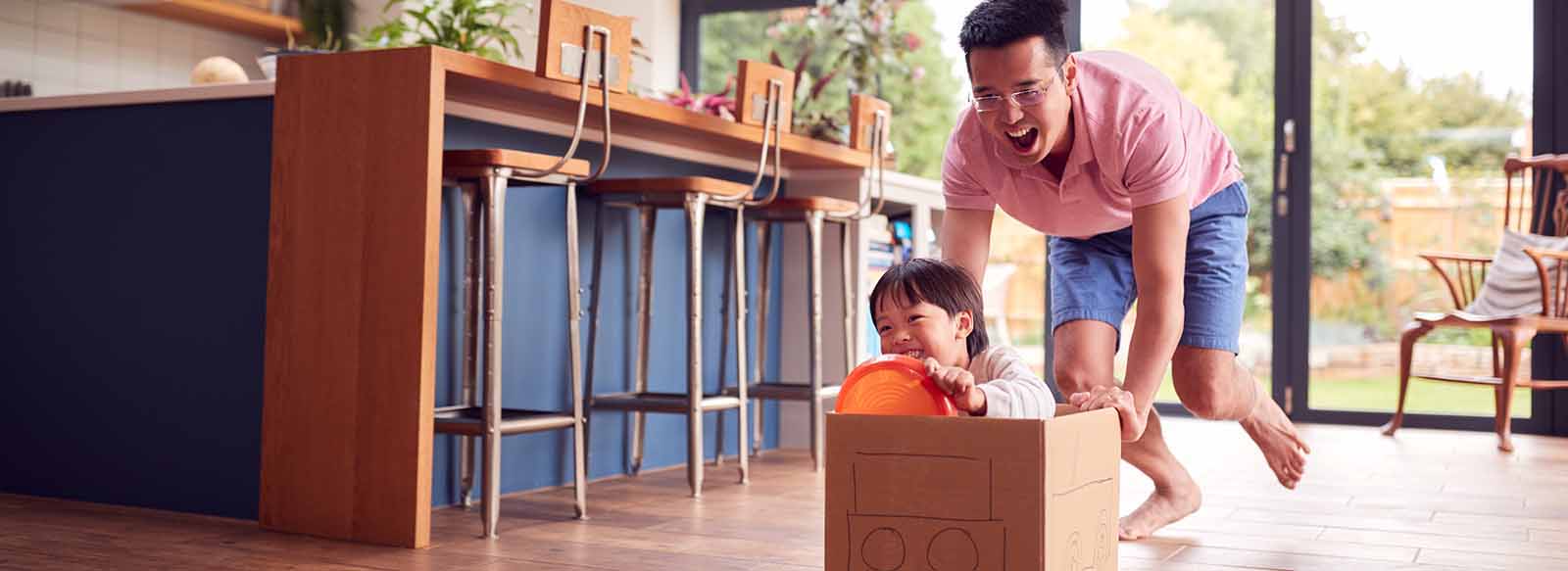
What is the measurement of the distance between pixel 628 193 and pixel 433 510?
870 mm

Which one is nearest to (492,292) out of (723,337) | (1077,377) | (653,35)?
(1077,377)

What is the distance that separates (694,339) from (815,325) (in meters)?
0.61

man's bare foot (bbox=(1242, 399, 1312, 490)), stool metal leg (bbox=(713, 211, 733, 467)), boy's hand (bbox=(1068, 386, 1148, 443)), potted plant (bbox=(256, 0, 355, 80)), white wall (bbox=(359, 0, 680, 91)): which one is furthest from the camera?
white wall (bbox=(359, 0, 680, 91))

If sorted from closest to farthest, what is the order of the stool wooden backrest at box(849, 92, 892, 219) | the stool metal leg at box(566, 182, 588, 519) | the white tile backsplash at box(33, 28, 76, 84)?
the stool metal leg at box(566, 182, 588, 519), the stool wooden backrest at box(849, 92, 892, 219), the white tile backsplash at box(33, 28, 76, 84)

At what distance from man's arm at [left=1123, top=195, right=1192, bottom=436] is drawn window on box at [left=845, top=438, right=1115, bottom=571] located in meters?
0.40

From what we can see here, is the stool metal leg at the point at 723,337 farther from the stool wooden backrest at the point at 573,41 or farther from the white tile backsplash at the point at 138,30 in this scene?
the white tile backsplash at the point at 138,30

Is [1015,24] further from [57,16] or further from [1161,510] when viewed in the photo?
[57,16]

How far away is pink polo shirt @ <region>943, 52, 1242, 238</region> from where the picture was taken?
2.06 meters

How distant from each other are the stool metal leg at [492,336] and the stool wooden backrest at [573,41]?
262mm

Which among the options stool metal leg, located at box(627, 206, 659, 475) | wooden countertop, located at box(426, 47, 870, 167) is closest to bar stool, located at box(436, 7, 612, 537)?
wooden countertop, located at box(426, 47, 870, 167)

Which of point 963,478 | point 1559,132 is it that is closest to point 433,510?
point 963,478

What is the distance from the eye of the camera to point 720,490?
3.57 meters

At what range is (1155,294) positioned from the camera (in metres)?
2.04

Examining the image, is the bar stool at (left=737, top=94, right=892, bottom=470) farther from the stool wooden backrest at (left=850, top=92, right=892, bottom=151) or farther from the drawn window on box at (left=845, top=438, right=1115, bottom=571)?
the drawn window on box at (left=845, top=438, right=1115, bottom=571)
